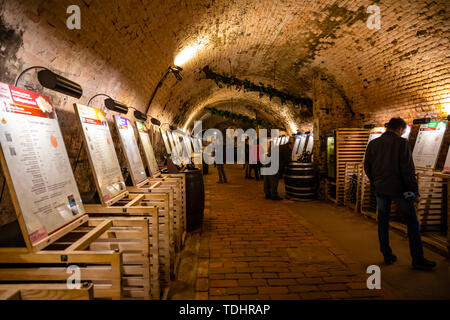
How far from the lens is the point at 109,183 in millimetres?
2359

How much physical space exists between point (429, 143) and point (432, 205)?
1.21m

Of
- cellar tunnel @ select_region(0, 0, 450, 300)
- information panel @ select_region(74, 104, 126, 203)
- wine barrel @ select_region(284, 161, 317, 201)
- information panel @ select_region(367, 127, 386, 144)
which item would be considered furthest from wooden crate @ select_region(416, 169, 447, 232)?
information panel @ select_region(74, 104, 126, 203)

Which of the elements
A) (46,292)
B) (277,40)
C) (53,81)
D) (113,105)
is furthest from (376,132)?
(46,292)

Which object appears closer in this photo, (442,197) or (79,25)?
(79,25)

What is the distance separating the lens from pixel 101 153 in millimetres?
2398

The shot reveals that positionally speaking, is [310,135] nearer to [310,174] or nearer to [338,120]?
[338,120]

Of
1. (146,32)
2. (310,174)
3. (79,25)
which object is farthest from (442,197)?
(79,25)

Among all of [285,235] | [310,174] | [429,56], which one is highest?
[429,56]

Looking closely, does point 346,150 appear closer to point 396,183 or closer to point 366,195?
point 366,195

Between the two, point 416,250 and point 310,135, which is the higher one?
point 310,135

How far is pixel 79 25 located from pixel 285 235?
384cm

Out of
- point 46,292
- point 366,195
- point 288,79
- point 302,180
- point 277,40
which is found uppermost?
point 277,40

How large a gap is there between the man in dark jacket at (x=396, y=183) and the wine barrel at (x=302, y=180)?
10.7 ft

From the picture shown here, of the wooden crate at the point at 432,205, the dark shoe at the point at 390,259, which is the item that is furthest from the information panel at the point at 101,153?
the wooden crate at the point at 432,205
